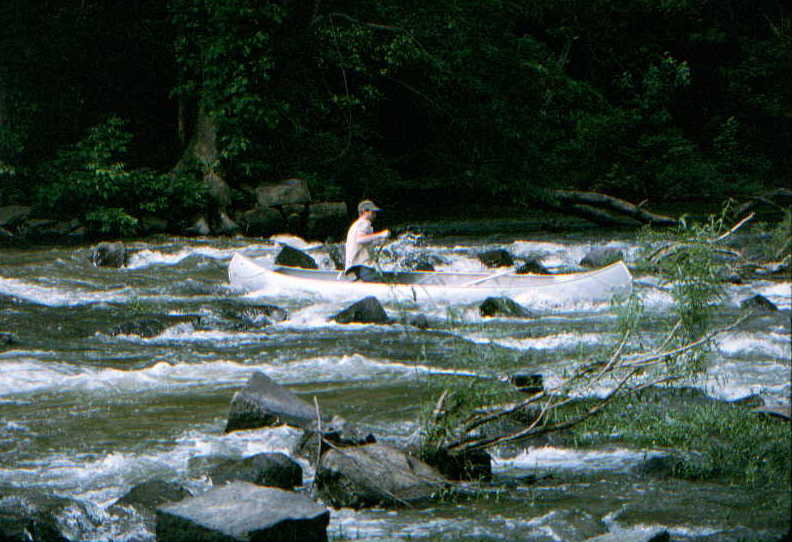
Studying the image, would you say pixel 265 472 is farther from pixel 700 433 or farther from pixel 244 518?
pixel 700 433

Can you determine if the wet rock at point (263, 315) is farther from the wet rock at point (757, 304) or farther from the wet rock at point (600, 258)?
the wet rock at point (600, 258)

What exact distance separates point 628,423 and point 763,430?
45.6 inches

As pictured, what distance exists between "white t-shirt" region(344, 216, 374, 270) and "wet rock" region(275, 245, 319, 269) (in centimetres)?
200

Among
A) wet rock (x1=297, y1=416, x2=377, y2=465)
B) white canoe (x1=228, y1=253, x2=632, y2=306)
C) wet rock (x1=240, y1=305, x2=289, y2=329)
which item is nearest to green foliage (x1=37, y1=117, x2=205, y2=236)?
white canoe (x1=228, y1=253, x2=632, y2=306)

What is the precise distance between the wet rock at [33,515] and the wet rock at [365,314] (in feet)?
18.1

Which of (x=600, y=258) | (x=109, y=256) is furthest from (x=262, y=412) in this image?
(x=600, y=258)

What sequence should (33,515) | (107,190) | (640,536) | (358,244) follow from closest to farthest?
(640,536) < (33,515) < (358,244) < (107,190)

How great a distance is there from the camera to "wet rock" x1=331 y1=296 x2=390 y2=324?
415 inches

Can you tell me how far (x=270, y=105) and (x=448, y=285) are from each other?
8757 millimetres

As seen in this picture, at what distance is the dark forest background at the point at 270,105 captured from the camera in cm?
1889

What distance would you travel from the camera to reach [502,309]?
10875 mm

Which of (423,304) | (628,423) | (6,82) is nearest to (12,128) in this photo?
(6,82)

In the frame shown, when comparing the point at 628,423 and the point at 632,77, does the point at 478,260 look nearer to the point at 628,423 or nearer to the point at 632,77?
the point at 628,423

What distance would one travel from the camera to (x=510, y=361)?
6918 millimetres
